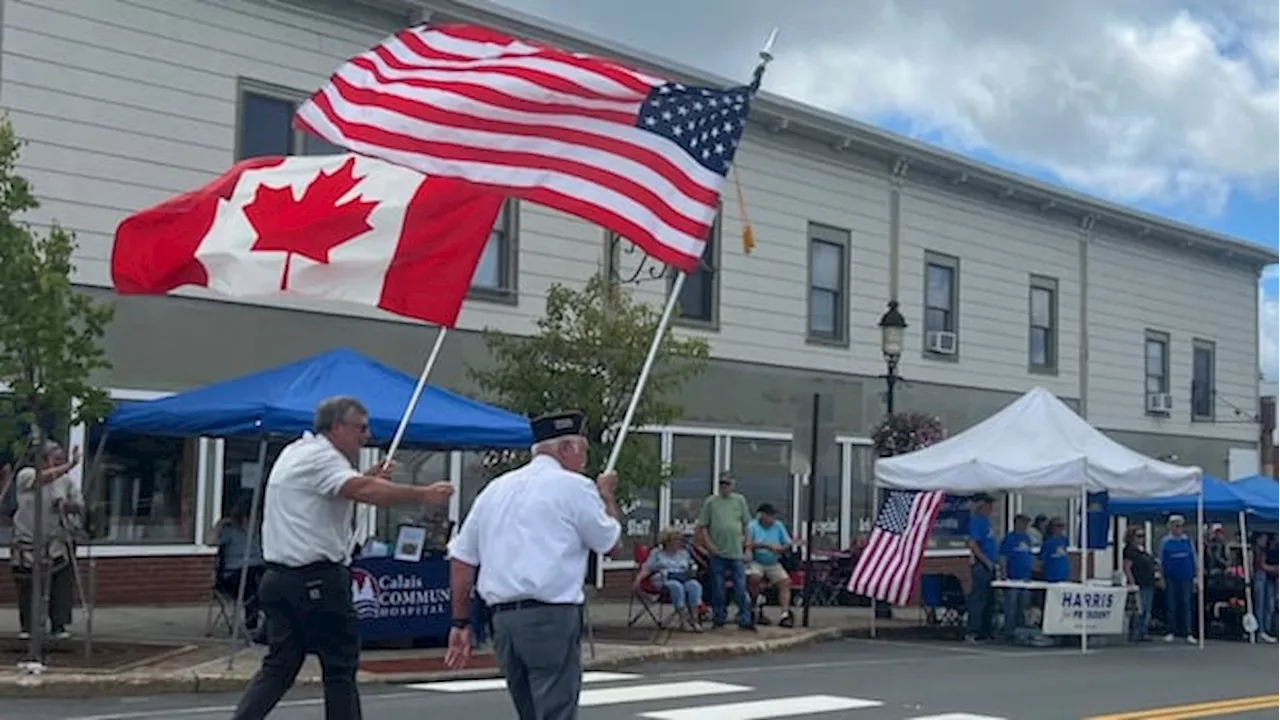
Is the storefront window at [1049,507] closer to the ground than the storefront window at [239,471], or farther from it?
closer to the ground

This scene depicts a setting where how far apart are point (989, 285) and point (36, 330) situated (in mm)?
22472

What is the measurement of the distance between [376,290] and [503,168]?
1.26 m

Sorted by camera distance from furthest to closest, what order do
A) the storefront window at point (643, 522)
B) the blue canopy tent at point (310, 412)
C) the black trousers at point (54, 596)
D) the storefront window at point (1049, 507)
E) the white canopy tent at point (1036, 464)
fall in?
the storefront window at point (1049, 507) → the storefront window at point (643, 522) → the white canopy tent at point (1036, 464) → the black trousers at point (54, 596) → the blue canopy tent at point (310, 412)

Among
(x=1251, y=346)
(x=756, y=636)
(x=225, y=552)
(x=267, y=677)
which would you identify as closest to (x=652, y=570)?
(x=756, y=636)

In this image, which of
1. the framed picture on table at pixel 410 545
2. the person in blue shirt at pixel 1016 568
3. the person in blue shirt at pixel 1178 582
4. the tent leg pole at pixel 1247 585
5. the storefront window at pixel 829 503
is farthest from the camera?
the storefront window at pixel 829 503

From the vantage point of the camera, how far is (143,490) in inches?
795

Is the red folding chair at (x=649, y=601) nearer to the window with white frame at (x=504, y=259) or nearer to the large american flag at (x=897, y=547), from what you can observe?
the large american flag at (x=897, y=547)

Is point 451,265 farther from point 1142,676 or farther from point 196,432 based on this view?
point 1142,676

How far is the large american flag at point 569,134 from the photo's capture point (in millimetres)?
10109

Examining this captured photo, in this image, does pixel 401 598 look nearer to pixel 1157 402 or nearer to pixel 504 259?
pixel 504 259

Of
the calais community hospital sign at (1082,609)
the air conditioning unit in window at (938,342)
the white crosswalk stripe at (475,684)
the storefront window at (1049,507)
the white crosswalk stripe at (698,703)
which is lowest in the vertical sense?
the white crosswalk stripe at (475,684)

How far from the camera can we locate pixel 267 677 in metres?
8.33

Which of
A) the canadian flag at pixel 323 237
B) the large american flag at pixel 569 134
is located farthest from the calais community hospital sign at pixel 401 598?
the large american flag at pixel 569 134

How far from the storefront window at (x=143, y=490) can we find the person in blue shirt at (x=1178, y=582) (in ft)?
42.4
